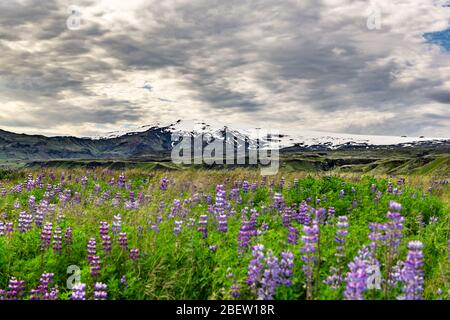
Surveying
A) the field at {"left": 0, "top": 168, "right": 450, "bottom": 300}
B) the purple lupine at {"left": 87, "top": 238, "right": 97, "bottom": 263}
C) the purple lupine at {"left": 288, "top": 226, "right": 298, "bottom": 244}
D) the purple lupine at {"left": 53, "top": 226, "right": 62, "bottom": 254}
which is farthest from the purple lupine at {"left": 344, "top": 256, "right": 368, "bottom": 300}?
the purple lupine at {"left": 53, "top": 226, "right": 62, "bottom": 254}

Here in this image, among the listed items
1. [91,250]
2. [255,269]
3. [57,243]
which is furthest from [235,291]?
[57,243]

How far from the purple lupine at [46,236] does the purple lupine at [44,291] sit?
3.06 feet

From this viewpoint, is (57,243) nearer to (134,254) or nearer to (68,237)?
(68,237)

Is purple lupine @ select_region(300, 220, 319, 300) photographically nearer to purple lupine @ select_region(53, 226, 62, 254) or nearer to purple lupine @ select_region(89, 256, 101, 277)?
purple lupine @ select_region(89, 256, 101, 277)

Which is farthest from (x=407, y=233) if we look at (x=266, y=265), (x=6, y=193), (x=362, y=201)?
(x=6, y=193)

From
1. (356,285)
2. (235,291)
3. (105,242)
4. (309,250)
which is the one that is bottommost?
(235,291)

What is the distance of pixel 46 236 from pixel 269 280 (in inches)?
142

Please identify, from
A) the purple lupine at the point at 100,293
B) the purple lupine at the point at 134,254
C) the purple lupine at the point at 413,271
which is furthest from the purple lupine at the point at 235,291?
the purple lupine at the point at 413,271

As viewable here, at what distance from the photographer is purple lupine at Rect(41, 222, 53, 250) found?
6113 millimetres

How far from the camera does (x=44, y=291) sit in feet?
16.6

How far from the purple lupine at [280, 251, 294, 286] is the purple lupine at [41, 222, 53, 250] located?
3.51m

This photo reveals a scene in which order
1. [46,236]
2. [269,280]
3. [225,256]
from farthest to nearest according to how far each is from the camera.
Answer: [46,236]
[225,256]
[269,280]

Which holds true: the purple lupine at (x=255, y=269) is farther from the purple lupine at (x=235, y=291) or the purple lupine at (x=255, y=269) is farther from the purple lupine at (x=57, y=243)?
the purple lupine at (x=57, y=243)
